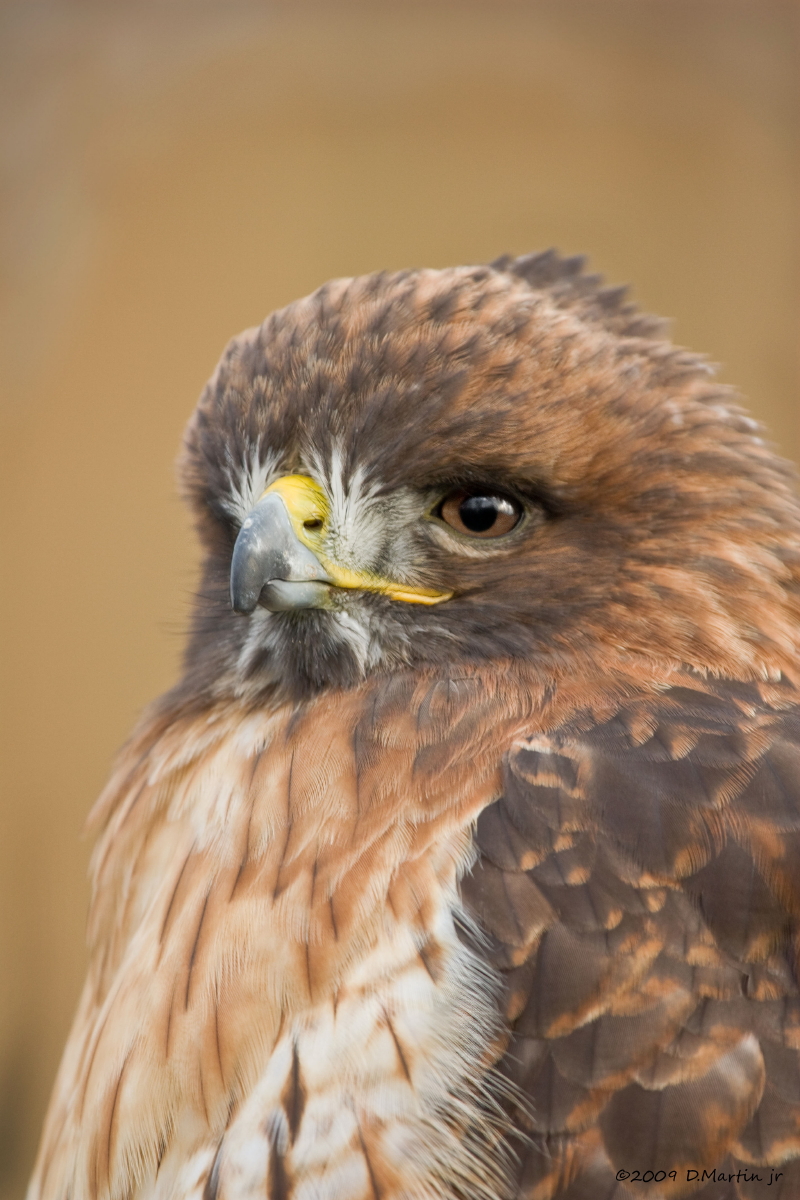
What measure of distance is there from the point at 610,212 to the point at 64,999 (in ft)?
7.31

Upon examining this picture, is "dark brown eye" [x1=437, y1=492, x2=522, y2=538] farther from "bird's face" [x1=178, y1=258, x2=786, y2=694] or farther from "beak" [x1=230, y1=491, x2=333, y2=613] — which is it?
"beak" [x1=230, y1=491, x2=333, y2=613]

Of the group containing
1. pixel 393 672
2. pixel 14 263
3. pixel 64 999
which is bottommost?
pixel 64 999

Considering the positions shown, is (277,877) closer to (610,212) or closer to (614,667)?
(614,667)

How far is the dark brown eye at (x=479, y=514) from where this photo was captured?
1.38 m

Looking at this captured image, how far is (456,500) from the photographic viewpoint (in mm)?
1389

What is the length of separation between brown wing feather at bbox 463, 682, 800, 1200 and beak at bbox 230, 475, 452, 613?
31cm

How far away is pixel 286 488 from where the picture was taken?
1.39 m

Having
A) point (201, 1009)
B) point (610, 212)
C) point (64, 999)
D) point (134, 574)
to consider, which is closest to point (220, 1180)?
point (201, 1009)

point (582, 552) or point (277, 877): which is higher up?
point (582, 552)

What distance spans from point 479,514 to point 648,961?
1.73 ft

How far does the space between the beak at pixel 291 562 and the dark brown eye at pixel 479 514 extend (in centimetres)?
8

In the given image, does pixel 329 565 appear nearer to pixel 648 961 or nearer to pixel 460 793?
pixel 460 793

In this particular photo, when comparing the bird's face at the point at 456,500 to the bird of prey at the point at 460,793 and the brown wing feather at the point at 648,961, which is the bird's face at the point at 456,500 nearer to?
the bird of prey at the point at 460,793

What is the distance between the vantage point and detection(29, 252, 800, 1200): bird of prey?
→ 109cm
